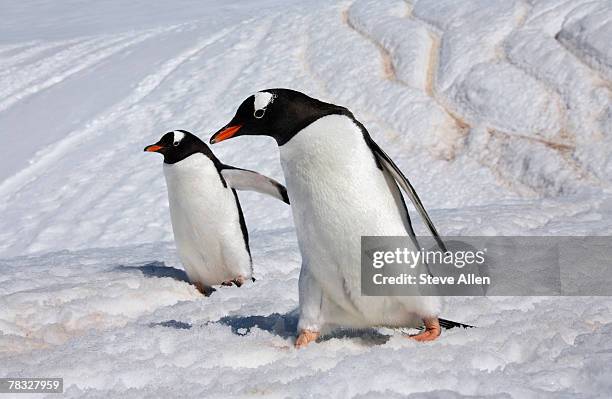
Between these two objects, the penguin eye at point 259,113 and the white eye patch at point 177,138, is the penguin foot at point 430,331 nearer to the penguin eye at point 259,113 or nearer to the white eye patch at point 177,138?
the penguin eye at point 259,113

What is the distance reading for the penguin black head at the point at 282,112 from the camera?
2877 millimetres

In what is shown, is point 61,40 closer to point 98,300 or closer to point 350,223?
point 98,300

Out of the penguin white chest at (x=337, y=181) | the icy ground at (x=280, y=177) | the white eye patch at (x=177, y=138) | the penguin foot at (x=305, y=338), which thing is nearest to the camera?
the icy ground at (x=280, y=177)

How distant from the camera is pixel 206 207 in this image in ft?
16.5

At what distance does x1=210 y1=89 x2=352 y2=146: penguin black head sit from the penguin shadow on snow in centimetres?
89

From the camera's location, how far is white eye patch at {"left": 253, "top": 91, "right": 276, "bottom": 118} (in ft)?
9.59

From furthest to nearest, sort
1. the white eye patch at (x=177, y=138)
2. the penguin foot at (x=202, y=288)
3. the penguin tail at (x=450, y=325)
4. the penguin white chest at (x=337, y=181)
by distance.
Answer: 1. the penguin foot at (x=202, y=288)
2. the white eye patch at (x=177, y=138)
3. the penguin tail at (x=450, y=325)
4. the penguin white chest at (x=337, y=181)

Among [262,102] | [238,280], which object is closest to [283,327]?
[262,102]

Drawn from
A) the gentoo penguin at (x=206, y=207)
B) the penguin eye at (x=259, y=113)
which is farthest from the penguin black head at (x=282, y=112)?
the gentoo penguin at (x=206, y=207)

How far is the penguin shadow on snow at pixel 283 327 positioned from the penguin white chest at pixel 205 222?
140 centimetres

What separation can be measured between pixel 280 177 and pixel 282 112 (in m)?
8.52

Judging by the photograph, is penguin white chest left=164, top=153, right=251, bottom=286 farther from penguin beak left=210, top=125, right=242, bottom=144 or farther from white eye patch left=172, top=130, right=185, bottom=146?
penguin beak left=210, top=125, right=242, bottom=144

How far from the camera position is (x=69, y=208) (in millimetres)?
11383

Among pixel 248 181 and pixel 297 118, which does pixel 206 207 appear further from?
pixel 297 118
